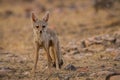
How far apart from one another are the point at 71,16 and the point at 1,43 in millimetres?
6531

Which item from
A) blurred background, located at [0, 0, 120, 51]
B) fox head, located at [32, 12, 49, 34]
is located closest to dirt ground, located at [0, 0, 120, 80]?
blurred background, located at [0, 0, 120, 51]

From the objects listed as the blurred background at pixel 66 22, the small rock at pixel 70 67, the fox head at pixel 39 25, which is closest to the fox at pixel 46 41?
the fox head at pixel 39 25

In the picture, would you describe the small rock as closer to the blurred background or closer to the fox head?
the fox head

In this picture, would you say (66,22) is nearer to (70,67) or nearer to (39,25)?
(70,67)

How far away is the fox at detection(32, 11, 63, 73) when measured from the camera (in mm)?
8203

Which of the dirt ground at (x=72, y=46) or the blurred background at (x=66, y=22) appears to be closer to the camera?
the dirt ground at (x=72, y=46)

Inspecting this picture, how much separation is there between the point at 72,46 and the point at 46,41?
10.1 ft

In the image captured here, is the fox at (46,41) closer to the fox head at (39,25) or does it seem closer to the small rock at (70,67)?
the fox head at (39,25)

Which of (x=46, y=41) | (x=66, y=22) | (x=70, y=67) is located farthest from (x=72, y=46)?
(x=66, y=22)

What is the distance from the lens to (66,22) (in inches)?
717

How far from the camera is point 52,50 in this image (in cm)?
899

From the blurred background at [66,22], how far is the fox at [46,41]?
3.36 metres

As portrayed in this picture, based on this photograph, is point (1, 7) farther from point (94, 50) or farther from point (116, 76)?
point (116, 76)

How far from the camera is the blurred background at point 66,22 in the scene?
563 inches
